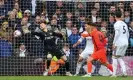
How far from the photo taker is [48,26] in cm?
1966

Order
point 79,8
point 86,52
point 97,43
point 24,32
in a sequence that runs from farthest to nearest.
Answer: point 79,8 → point 24,32 → point 86,52 → point 97,43

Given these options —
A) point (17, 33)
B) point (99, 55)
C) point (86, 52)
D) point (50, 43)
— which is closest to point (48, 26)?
point (50, 43)

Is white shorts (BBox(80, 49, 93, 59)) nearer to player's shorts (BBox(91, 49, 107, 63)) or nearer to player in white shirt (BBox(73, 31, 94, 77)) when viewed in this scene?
player in white shirt (BBox(73, 31, 94, 77))

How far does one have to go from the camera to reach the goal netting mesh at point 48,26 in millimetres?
18766

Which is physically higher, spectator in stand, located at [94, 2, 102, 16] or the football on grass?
spectator in stand, located at [94, 2, 102, 16]

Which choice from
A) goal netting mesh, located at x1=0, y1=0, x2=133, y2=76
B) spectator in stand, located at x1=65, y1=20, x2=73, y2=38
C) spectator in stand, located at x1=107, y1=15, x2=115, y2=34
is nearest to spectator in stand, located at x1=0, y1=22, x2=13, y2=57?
goal netting mesh, located at x1=0, y1=0, x2=133, y2=76

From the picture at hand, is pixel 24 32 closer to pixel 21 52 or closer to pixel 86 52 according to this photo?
pixel 21 52

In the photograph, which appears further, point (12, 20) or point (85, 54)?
point (12, 20)

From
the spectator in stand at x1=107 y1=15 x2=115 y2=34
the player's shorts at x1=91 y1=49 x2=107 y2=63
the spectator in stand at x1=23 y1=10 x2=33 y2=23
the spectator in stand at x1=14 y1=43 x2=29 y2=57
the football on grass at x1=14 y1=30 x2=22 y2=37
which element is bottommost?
the spectator in stand at x1=14 y1=43 x2=29 y2=57

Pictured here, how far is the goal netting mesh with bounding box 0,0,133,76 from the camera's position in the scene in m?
18.8

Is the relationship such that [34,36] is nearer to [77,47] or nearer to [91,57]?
[77,47]

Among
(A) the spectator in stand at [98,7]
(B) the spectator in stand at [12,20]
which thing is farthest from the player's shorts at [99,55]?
(B) the spectator in stand at [12,20]

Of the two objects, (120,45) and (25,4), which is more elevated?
(25,4)

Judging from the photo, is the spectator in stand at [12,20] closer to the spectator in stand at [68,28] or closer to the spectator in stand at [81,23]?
the spectator in stand at [68,28]
